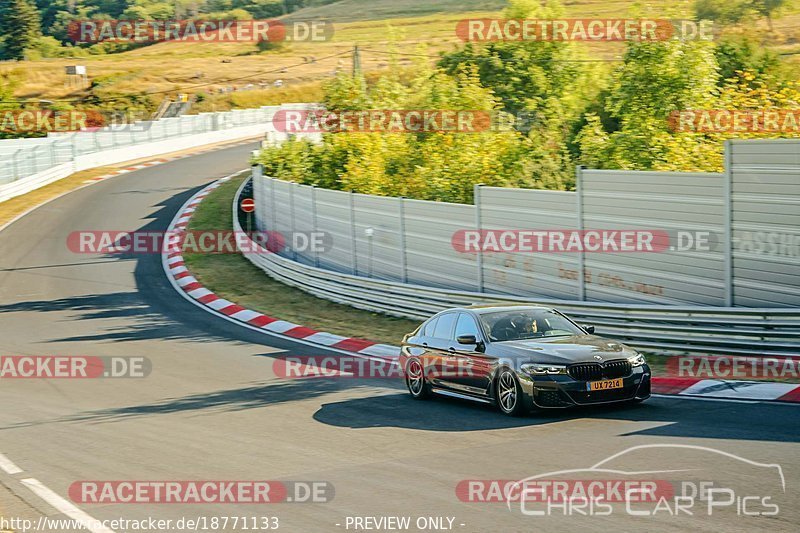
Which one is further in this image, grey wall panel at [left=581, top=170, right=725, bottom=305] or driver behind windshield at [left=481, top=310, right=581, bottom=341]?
grey wall panel at [left=581, top=170, right=725, bottom=305]

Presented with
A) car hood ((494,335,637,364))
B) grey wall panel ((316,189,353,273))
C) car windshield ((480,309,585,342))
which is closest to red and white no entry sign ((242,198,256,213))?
grey wall panel ((316,189,353,273))

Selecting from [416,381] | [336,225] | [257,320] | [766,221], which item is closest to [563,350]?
[416,381]

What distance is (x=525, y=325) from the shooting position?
43.9 ft

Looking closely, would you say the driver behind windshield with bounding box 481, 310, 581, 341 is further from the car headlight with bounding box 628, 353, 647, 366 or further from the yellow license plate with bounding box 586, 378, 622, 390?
the yellow license plate with bounding box 586, 378, 622, 390

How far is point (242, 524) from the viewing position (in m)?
8.11

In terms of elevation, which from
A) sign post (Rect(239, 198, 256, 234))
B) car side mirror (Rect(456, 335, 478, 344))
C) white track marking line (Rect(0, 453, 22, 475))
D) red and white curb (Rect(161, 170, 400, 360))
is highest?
car side mirror (Rect(456, 335, 478, 344))

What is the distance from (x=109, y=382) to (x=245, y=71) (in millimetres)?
94070

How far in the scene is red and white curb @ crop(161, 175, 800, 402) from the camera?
1277 cm

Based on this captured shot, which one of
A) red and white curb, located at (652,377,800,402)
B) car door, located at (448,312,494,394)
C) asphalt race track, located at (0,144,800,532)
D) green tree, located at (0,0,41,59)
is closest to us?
asphalt race track, located at (0,144,800,532)

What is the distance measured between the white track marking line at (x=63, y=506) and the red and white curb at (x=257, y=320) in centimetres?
894

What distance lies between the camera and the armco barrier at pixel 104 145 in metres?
47.4

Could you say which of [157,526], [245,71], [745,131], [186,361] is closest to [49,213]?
[186,361]

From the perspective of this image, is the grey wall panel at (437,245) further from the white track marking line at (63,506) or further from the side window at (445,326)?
the white track marking line at (63,506)

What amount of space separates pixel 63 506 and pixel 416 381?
6.25 meters
